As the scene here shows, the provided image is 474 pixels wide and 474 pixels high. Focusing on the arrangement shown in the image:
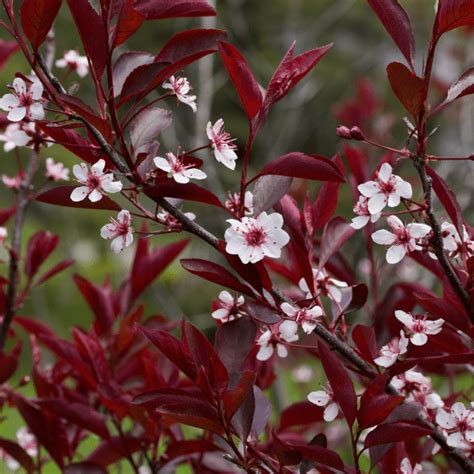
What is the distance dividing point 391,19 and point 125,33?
31cm

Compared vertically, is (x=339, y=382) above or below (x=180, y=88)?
below

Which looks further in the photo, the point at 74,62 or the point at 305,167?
the point at 74,62

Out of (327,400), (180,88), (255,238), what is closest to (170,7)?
(180,88)

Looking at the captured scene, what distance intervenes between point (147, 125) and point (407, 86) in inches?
13.1

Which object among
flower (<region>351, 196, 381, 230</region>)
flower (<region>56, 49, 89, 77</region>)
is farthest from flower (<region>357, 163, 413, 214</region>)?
flower (<region>56, 49, 89, 77</region>)

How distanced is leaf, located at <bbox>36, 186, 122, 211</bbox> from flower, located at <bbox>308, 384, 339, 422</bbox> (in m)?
0.33

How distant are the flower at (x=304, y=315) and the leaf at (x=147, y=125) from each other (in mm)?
274

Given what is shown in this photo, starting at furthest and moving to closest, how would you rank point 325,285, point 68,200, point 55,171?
1. point 55,171
2. point 325,285
3. point 68,200

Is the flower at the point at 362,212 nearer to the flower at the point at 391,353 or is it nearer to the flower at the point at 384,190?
the flower at the point at 384,190

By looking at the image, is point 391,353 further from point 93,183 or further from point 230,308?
point 93,183

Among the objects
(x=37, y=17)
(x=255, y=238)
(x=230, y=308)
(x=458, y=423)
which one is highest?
(x=37, y=17)

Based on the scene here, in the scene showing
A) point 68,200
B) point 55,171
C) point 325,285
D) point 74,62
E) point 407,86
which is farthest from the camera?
point 55,171

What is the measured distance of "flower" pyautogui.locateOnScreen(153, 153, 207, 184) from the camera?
84 cm

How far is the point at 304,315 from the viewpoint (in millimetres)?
857
